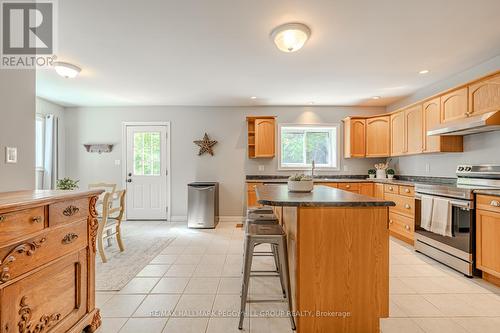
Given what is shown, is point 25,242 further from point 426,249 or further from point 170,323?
point 426,249

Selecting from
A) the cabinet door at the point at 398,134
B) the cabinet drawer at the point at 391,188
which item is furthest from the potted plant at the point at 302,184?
the cabinet door at the point at 398,134

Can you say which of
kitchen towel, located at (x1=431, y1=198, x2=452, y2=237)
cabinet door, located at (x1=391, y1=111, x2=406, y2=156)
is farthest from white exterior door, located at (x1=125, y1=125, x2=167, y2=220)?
kitchen towel, located at (x1=431, y1=198, x2=452, y2=237)

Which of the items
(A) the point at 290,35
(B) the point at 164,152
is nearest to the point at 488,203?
(A) the point at 290,35

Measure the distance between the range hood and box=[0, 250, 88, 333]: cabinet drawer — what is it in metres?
3.93

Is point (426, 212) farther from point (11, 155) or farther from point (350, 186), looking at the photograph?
point (11, 155)

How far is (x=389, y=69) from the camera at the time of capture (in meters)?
3.31

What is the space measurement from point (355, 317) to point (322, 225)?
0.67 meters

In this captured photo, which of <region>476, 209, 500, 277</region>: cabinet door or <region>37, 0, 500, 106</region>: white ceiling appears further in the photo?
<region>476, 209, 500, 277</region>: cabinet door

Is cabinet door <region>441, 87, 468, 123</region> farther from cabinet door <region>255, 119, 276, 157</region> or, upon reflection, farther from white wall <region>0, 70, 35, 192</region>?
white wall <region>0, 70, 35, 192</region>

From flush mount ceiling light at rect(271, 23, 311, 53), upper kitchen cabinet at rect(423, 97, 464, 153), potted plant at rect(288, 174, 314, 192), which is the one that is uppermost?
flush mount ceiling light at rect(271, 23, 311, 53)

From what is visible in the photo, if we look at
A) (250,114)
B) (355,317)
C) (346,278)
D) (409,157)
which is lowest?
(355,317)

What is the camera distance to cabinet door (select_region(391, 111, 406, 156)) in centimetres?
423

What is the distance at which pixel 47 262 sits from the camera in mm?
1315

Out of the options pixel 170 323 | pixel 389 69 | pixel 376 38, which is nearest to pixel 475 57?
pixel 389 69
